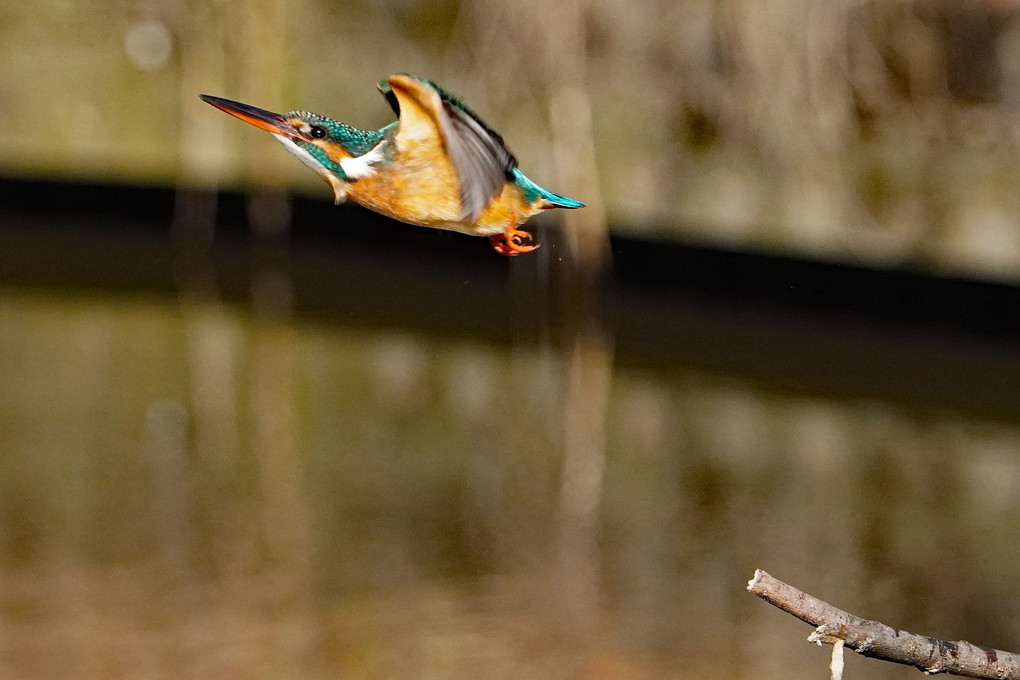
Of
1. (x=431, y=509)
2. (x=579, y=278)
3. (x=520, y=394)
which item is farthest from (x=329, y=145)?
(x=579, y=278)

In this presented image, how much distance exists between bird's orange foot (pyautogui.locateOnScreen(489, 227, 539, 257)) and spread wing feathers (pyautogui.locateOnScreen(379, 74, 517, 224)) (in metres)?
0.05

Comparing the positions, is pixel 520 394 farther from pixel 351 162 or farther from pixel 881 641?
pixel 351 162

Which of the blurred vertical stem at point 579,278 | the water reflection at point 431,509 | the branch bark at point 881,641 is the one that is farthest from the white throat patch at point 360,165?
the blurred vertical stem at point 579,278

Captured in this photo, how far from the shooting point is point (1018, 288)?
4809 millimetres

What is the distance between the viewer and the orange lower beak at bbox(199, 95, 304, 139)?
76 centimetres

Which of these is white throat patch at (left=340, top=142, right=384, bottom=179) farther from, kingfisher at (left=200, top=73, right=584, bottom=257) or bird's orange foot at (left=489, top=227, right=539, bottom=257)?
bird's orange foot at (left=489, top=227, right=539, bottom=257)

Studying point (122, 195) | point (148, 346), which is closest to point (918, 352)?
point (148, 346)

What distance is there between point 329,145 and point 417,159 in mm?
60

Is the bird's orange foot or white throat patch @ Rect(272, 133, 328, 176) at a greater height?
white throat patch @ Rect(272, 133, 328, 176)

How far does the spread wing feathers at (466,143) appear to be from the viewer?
80 cm

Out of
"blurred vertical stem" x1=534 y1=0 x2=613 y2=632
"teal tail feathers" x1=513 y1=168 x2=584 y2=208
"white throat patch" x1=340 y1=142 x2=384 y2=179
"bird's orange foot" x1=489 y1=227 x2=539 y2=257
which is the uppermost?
"blurred vertical stem" x1=534 y1=0 x2=613 y2=632

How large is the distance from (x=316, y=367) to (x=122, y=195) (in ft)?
7.41

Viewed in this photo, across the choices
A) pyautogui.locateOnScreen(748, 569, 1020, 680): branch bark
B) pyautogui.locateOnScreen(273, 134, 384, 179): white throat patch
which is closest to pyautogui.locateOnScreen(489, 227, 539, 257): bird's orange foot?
pyautogui.locateOnScreen(273, 134, 384, 179): white throat patch

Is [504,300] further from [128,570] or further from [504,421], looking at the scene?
[128,570]
